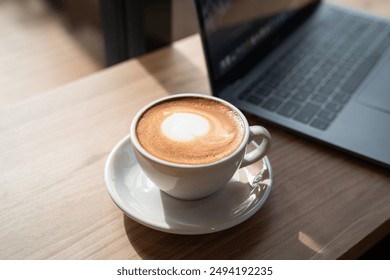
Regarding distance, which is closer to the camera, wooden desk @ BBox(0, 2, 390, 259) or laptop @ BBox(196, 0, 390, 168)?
wooden desk @ BBox(0, 2, 390, 259)

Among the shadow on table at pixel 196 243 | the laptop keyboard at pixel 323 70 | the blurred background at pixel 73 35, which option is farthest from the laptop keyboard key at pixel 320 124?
the blurred background at pixel 73 35

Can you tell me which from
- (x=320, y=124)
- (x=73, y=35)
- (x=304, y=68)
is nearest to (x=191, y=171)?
(x=320, y=124)

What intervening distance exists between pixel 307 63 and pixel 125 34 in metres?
0.38

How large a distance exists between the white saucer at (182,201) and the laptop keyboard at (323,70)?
16 centimetres

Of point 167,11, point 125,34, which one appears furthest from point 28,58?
point 167,11

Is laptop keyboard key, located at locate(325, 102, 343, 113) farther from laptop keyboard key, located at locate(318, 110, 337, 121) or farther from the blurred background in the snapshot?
the blurred background

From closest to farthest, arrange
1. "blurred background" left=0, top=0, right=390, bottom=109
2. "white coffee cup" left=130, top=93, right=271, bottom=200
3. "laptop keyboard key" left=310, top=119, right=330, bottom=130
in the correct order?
"white coffee cup" left=130, top=93, right=271, bottom=200
"laptop keyboard key" left=310, top=119, right=330, bottom=130
"blurred background" left=0, top=0, right=390, bottom=109

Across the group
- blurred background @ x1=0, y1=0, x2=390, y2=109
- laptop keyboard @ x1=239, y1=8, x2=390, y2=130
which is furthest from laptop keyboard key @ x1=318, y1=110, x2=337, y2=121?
blurred background @ x1=0, y1=0, x2=390, y2=109

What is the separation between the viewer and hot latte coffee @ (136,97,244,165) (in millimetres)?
514

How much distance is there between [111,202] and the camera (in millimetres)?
571

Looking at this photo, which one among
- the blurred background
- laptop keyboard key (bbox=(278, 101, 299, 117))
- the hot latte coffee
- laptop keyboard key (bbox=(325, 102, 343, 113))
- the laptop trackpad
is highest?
the hot latte coffee

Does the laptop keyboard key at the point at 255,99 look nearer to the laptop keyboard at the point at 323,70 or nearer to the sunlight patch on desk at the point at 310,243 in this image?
the laptop keyboard at the point at 323,70

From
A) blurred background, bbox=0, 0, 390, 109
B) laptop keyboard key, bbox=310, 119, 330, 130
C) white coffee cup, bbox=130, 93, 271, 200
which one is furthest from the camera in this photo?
blurred background, bbox=0, 0, 390, 109

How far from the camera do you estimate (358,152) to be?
64cm
